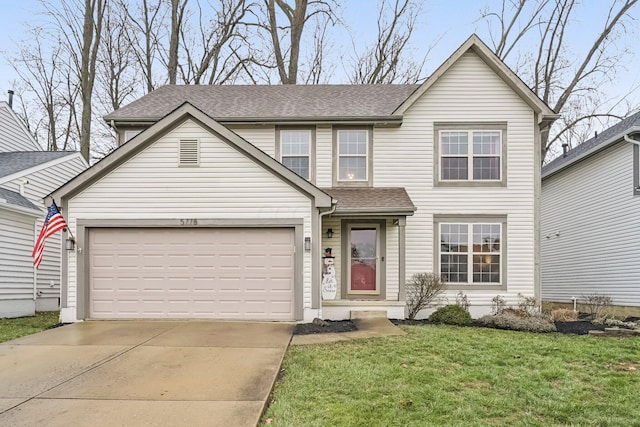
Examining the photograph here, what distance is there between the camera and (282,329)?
8.62 m

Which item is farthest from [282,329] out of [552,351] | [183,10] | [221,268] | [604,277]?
[183,10]

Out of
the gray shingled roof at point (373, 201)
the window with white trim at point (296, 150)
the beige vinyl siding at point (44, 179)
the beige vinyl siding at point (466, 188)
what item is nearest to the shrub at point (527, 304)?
the beige vinyl siding at point (466, 188)

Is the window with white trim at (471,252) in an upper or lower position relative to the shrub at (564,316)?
upper

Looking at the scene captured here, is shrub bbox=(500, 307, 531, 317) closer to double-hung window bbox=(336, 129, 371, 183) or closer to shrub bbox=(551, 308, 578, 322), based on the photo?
shrub bbox=(551, 308, 578, 322)

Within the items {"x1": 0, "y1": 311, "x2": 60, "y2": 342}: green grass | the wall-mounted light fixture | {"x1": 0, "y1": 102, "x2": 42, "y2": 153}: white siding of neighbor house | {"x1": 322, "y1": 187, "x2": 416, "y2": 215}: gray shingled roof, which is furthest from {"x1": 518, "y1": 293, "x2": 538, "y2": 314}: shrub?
{"x1": 0, "y1": 102, "x2": 42, "y2": 153}: white siding of neighbor house

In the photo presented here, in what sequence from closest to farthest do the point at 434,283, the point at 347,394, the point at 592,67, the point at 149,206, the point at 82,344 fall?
1. the point at 347,394
2. the point at 82,344
3. the point at 149,206
4. the point at 434,283
5. the point at 592,67

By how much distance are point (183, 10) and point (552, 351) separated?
2289 centimetres

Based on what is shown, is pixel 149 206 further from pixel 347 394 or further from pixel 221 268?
pixel 347 394

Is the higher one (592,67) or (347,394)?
(592,67)

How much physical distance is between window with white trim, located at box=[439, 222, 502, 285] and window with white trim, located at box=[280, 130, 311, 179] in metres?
4.06

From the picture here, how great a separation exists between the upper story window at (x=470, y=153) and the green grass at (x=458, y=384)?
17.4 feet

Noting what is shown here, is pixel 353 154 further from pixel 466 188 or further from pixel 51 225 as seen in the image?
pixel 51 225

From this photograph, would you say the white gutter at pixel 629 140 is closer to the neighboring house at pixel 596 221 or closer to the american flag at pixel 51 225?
the neighboring house at pixel 596 221

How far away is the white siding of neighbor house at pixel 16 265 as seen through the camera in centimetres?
1160
